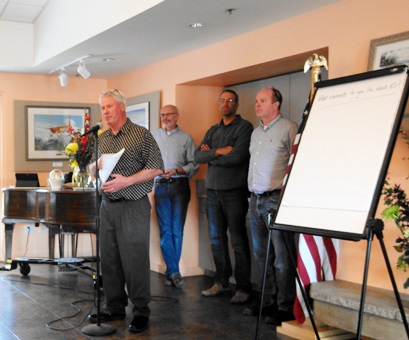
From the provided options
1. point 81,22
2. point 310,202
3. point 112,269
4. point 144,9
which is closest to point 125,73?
point 81,22

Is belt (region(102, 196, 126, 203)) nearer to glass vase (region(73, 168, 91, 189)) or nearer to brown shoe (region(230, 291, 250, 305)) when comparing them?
brown shoe (region(230, 291, 250, 305))

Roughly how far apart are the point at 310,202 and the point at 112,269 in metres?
1.94

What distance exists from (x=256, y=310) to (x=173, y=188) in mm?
1641

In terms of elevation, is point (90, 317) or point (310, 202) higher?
point (310, 202)

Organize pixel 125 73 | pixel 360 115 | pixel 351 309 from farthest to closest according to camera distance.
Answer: pixel 125 73 < pixel 351 309 < pixel 360 115

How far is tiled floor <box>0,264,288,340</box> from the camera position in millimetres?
4074

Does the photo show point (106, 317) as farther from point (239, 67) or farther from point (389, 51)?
point (389, 51)

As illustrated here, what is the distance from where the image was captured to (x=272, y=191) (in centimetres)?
436

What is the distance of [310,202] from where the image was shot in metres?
2.73

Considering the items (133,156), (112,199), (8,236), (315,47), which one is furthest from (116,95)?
(8,236)

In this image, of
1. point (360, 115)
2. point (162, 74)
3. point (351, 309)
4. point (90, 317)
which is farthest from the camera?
point (162, 74)

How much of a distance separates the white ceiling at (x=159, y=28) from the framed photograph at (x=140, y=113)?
0.44 m

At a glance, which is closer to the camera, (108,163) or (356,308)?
(356,308)

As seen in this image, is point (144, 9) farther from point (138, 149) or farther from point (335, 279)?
point (335, 279)
